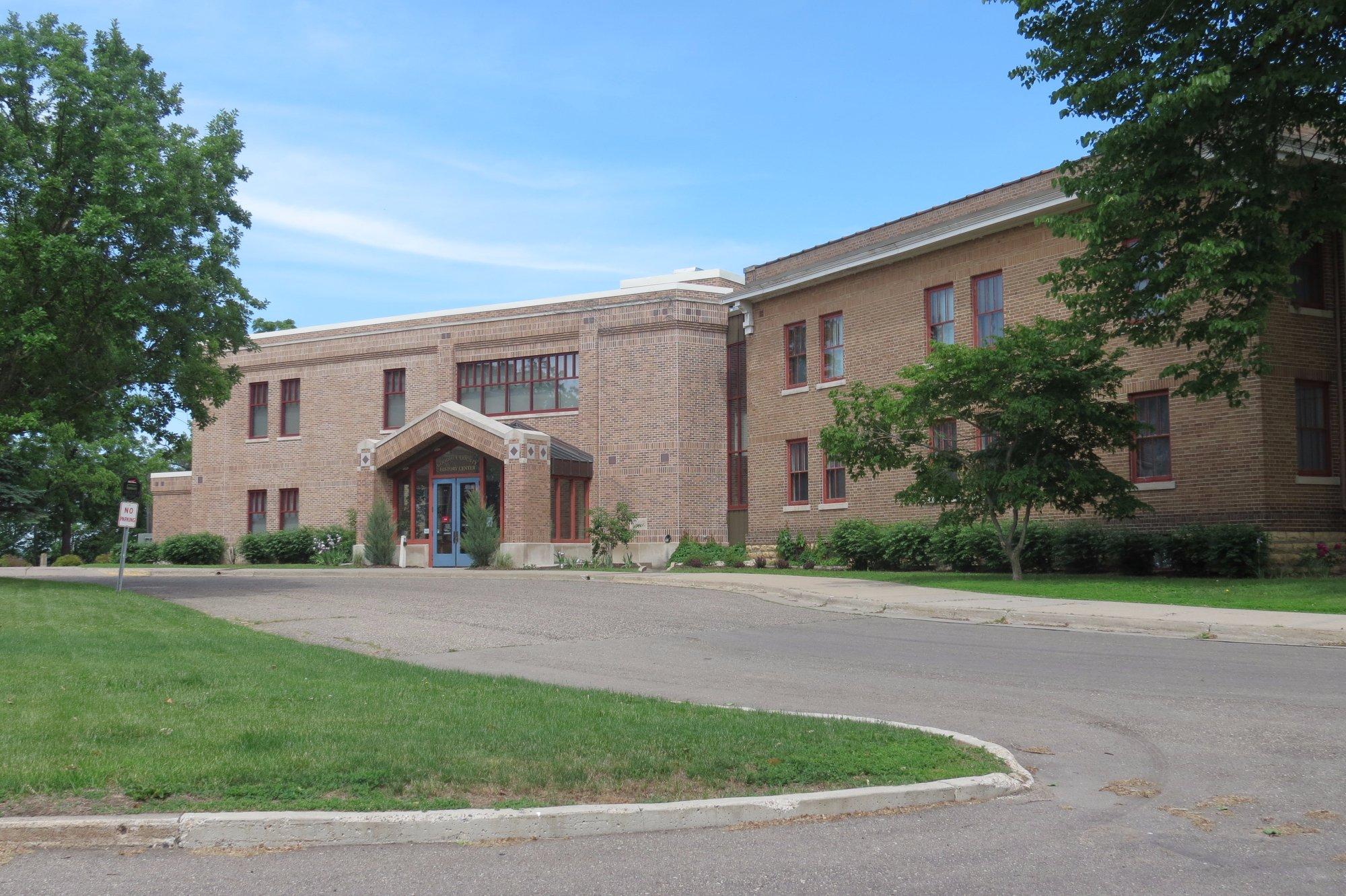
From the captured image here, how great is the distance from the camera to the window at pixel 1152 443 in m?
23.5

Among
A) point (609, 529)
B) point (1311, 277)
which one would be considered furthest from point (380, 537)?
point (1311, 277)

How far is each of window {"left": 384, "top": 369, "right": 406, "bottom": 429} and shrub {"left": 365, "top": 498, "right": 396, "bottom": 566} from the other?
4.97m

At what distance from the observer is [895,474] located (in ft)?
95.4

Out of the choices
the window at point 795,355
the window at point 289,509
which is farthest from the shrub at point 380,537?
the window at point 795,355

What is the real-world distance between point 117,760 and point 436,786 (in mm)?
2074

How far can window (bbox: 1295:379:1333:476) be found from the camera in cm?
2253

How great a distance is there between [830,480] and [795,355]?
12.7 feet

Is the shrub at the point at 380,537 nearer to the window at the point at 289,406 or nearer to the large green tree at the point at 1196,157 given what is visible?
the window at the point at 289,406

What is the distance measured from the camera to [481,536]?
3403 centimetres

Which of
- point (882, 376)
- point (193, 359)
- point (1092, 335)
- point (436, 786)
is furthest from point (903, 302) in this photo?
point (436, 786)

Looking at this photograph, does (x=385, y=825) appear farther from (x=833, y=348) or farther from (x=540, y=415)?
(x=540, y=415)

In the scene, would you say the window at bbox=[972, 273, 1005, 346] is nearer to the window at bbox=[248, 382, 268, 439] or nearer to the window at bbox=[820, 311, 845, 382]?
the window at bbox=[820, 311, 845, 382]

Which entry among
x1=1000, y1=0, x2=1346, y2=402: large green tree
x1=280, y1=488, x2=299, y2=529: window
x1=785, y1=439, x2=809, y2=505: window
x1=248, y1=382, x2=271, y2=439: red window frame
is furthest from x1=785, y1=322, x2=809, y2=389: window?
x1=248, y1=382, x2=271, y2=439: red window frame

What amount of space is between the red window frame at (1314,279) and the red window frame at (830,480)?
38.9ft
